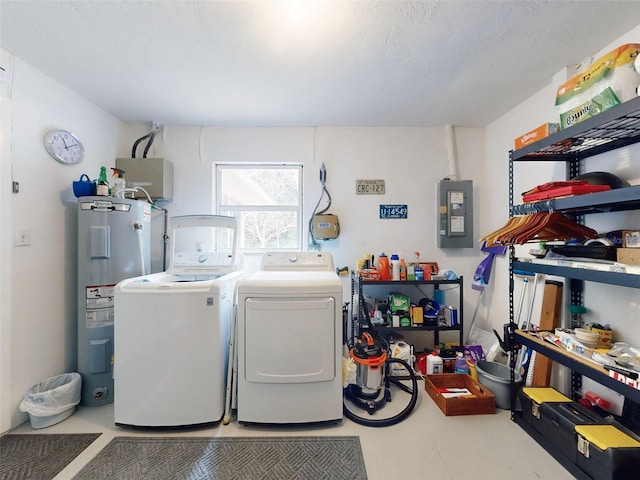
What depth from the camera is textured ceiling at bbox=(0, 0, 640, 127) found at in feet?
4.46

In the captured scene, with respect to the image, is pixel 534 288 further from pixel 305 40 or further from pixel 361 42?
pixel 305 40

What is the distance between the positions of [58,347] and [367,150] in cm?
312

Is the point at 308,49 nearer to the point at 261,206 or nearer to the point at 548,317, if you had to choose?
the point at 261,206

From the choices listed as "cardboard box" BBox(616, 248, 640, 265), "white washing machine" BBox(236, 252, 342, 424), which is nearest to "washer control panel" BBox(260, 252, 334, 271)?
"white washing machine" BBox(236, 252, 342, 424)

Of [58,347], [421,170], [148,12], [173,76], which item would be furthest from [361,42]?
[58,347]

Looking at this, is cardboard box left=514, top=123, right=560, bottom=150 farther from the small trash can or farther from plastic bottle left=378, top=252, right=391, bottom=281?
the small trash can

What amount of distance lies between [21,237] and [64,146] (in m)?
0.74

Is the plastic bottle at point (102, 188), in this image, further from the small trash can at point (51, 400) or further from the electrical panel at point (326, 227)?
the electrical panel at point (326, 227)

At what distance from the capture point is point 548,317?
1.84 metres

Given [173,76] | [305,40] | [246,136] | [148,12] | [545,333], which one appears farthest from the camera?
[246,136]

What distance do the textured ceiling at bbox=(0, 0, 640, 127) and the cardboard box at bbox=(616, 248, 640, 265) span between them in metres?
1.24

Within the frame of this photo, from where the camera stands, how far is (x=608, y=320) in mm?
1579

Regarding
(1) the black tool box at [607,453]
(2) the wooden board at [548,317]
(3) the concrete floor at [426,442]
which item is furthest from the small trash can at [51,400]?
(2) the wooden board at [548,317]

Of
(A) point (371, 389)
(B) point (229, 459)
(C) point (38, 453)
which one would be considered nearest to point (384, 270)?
(A) point (371, 389)
